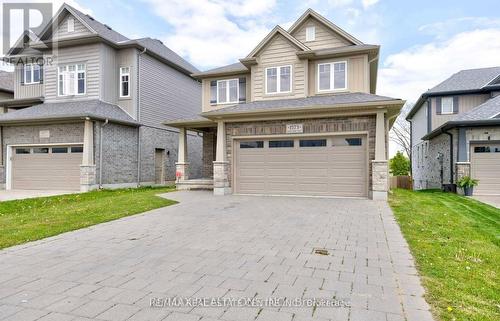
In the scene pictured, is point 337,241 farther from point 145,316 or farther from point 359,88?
point 359,88

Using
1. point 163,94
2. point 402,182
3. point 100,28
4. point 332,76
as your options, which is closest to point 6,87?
point 100,28

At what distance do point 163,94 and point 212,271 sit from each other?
17441mm

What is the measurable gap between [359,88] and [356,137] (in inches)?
112

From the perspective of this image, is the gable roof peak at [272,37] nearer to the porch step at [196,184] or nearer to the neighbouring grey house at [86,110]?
the porch step at [196,184]

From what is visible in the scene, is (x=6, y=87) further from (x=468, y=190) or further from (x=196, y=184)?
(x=468, y=190)

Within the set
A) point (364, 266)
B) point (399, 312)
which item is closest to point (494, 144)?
point (364, 266)

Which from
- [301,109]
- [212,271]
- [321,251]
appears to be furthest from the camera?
[301,109]

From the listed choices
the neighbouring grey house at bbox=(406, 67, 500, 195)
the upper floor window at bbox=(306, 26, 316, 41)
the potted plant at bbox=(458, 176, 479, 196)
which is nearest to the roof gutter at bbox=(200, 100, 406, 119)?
the upper floor window at bbox=(306, 26, 316, 41)

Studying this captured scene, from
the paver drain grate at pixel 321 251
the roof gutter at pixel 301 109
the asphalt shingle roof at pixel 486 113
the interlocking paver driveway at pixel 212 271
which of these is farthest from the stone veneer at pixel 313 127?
the paver drain grate at pixel 321 251

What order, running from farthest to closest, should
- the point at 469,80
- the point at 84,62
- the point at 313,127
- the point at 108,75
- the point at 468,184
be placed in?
the point at 469,80 → the point at 108,75 → the point at 84,62 → the point at 468,184 → the point at 313,127

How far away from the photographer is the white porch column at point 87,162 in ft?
47.9

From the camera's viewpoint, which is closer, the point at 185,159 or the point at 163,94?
the point at 185,159

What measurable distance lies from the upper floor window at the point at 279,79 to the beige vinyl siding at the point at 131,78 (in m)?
8.23

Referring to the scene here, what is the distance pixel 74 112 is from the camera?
15070 millimetres
